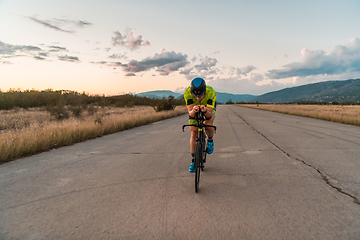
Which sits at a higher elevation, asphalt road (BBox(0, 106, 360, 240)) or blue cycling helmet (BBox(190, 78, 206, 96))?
blue cycling helmet (BBox(190, 78, 206, 96))

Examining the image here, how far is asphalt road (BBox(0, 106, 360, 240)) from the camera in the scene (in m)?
2.55

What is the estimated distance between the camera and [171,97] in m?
32.6

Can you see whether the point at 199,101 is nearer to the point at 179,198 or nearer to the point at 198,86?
the point at 198,86

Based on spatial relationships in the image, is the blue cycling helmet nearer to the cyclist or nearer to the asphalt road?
the cyclist

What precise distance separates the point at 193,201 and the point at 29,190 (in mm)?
2998

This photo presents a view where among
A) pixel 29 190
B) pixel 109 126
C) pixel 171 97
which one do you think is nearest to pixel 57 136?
pixel 109 126

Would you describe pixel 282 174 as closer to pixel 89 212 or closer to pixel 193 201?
pixel 193 201

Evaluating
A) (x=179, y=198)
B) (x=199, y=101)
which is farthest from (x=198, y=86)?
(x=179, y=198)

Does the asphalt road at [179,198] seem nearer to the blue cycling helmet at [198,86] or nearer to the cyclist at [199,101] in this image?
the cyclist at [199,101]

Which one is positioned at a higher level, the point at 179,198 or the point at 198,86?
the point at 198,86

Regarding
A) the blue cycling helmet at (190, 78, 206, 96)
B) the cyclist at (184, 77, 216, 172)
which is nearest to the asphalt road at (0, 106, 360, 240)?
the cyclist at (184, 77, 216, 172)

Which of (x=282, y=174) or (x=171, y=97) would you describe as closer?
(x=282, y=174)

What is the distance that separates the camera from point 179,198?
346cm

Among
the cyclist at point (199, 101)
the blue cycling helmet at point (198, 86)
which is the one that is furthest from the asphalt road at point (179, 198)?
the blue cycling helmet at point (198, 86)
